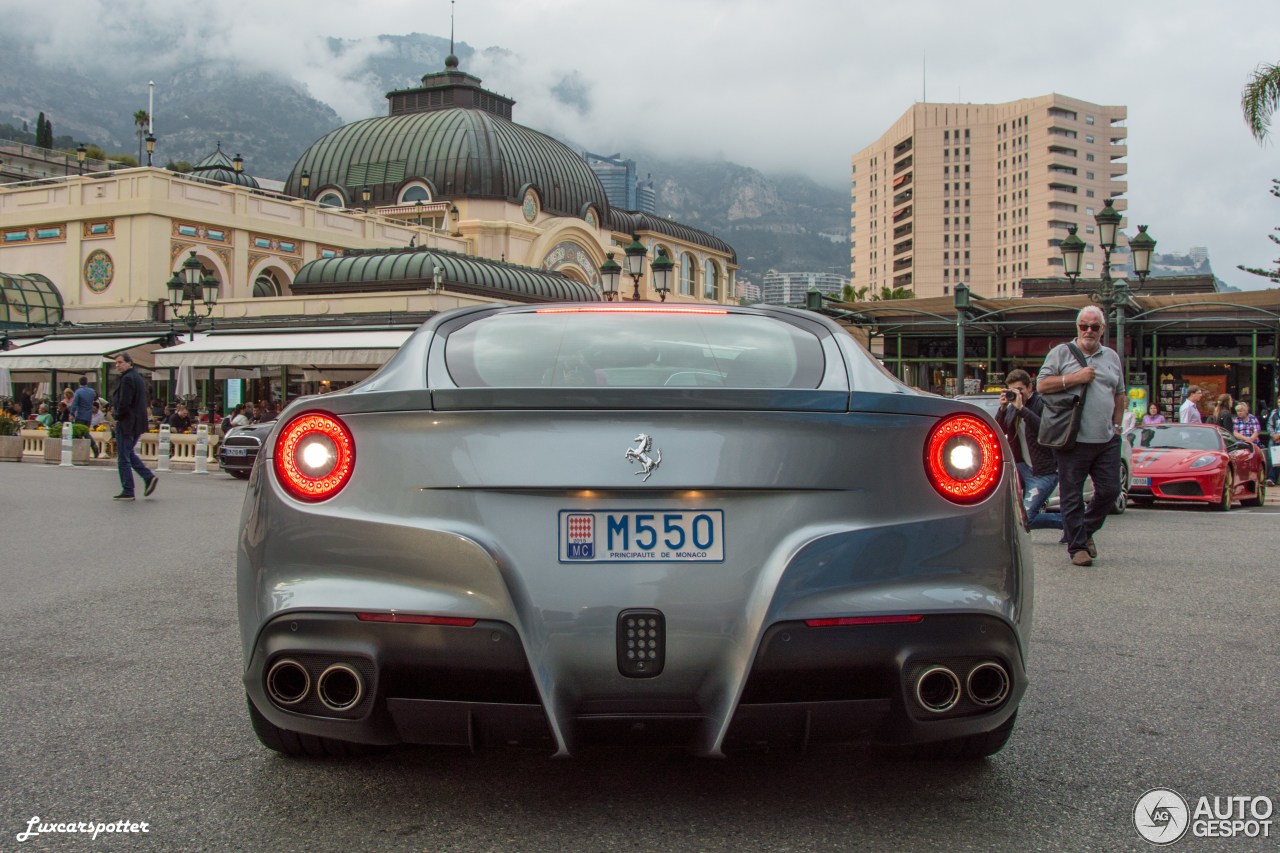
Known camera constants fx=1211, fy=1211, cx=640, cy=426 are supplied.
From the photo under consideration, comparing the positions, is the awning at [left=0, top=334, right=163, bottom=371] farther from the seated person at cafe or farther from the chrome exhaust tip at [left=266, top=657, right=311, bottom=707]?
the chrome exhaust tip at [left=266, top=657, right=311, bottom=707]

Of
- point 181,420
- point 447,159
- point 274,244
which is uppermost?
point 447,159

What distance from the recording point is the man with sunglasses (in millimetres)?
8273

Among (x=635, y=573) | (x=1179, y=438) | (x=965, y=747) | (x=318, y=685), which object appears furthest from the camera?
(x=1179, y=438)

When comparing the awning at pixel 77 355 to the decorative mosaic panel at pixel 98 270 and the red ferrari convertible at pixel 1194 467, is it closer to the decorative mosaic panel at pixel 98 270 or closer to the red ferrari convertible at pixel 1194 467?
the decorative mosaic panel at pixel 98 270

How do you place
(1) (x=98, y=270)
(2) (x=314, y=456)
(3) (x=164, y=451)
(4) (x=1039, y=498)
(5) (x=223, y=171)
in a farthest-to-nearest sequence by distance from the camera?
1. (5) (x=223, y=171)
2. (1) (x=98, y=270)
3. (3) (x=164, y=451)
4. (4) (x=1039, y=498)
5. (2) (x=314, y=456)

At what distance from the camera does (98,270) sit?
1807 inches

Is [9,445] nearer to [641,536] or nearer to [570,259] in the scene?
[641,536]

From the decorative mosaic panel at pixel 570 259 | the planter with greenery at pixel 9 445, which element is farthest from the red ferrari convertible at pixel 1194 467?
the decorative mosaic panel at pixel 570 259

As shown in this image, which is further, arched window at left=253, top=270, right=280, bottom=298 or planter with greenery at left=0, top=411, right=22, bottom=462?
arched window at left=253, top=270, right=280, bottom=298

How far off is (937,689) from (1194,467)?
13.9 metres

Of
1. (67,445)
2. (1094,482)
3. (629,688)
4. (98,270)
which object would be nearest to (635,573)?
(629,688)

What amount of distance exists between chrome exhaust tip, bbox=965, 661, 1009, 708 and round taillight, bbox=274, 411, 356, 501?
163 centimetres

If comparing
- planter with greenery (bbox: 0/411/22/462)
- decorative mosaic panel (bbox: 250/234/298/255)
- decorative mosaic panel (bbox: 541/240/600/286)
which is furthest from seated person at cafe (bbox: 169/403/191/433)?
decorative mosaic panel (bbox: 541/240/600/286)

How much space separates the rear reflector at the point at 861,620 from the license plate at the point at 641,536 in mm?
265
